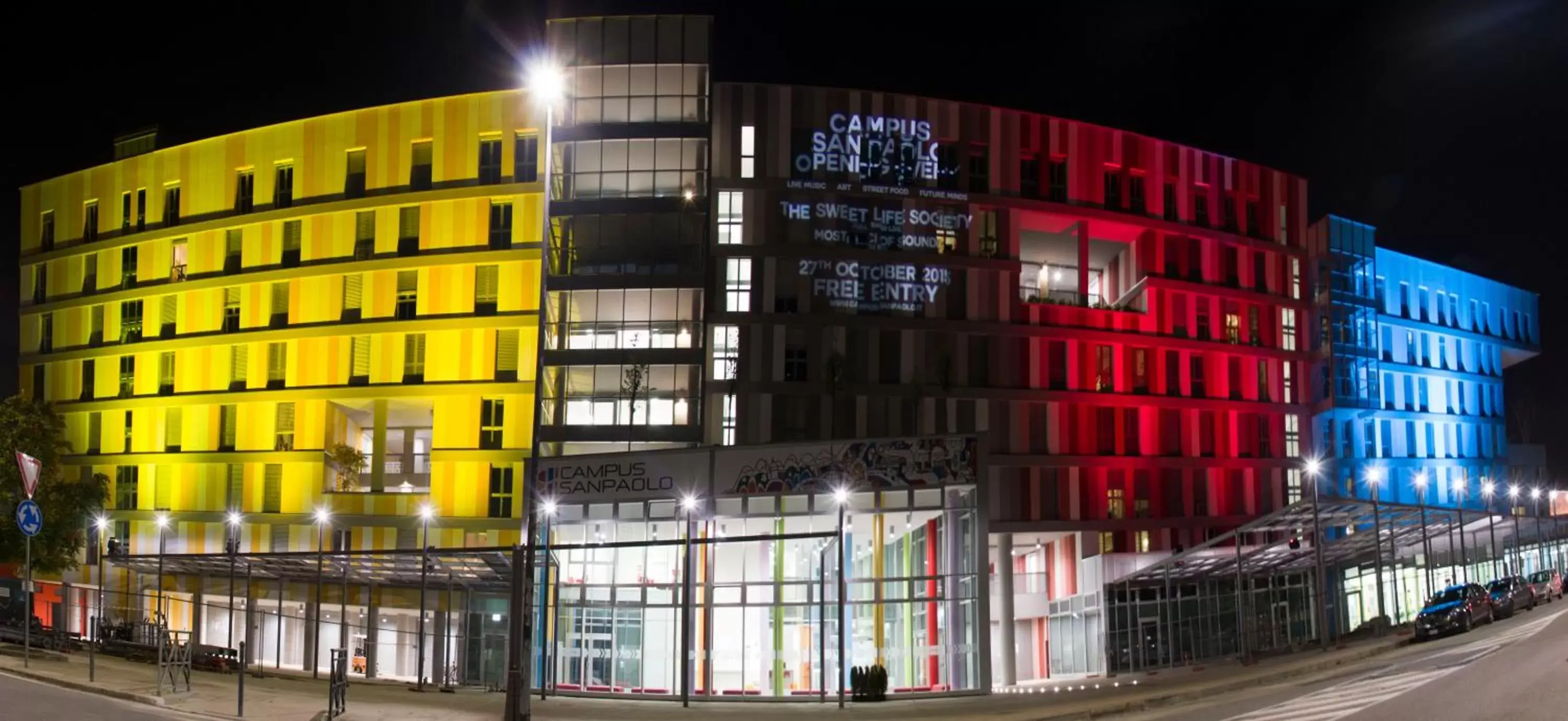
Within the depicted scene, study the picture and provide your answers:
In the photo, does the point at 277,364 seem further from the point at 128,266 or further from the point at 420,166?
the point at 128,266

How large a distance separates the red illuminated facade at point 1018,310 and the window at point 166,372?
118 ft

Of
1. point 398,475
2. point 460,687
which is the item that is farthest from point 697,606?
point 398,475

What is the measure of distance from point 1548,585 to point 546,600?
4393cm

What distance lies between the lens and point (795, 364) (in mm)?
69562

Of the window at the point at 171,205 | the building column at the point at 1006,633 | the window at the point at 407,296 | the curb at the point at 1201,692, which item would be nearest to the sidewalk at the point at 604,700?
the curb at the point at 1201,692

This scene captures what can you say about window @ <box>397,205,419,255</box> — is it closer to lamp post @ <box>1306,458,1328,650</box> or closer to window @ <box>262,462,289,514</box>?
window @ <box>262,462,289,514</box>

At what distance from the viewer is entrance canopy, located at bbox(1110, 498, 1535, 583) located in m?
43.7

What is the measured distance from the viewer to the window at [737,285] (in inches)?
2739

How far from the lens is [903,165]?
72.3m

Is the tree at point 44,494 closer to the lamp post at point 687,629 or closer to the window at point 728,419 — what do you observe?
the window at point 728,419

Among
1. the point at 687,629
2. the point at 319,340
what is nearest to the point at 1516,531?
the point at 687,629

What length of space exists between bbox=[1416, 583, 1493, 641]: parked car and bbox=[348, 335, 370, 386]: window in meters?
55.7

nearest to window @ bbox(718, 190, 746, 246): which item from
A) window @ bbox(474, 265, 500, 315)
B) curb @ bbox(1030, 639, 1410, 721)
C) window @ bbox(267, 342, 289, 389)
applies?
window @ bbox(474, 265, 500, 315)

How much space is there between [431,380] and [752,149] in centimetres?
2234
